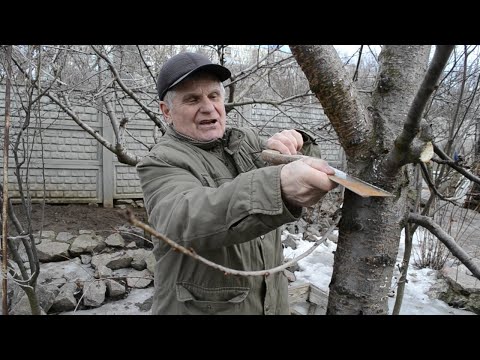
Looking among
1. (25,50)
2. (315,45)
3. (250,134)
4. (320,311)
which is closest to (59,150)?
(25,50)

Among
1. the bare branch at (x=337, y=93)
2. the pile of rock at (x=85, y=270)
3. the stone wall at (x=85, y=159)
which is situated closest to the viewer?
the bare branch at (x=337, y=93)

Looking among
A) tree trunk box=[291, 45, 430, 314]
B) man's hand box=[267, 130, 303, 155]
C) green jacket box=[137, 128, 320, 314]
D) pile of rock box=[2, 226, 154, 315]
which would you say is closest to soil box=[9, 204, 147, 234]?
pile of rock box=[2, 226, 154, 315]

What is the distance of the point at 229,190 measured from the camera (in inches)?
Answer: 37.2

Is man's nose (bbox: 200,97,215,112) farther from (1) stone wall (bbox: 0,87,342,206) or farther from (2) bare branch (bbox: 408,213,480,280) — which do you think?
(1) stone wall (bbox: 0,87,342,206)

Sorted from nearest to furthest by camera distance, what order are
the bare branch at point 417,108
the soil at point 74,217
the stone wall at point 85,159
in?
the bare branch at point 417,108 < the soil at point 74,217 < the stone wall at point 85,159

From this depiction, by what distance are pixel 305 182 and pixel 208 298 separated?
68 centimetres

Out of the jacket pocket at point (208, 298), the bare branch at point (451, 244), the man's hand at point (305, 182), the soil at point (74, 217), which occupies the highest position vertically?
the man's hand at point (305, 182)

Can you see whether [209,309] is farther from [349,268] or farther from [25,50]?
[25,50]

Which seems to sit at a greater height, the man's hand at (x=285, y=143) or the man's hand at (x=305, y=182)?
the man's hand at (x=285, y=143)

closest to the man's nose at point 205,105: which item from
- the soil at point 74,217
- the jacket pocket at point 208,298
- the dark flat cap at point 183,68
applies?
the dark flat cap at point 183,68

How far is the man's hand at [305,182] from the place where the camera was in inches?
34.7

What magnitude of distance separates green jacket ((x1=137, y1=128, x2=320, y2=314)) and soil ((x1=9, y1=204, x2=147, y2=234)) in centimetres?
592

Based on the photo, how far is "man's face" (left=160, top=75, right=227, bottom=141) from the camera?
146cm

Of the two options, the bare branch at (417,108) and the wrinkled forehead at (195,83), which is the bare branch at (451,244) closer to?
the bare branch at (417,108)
